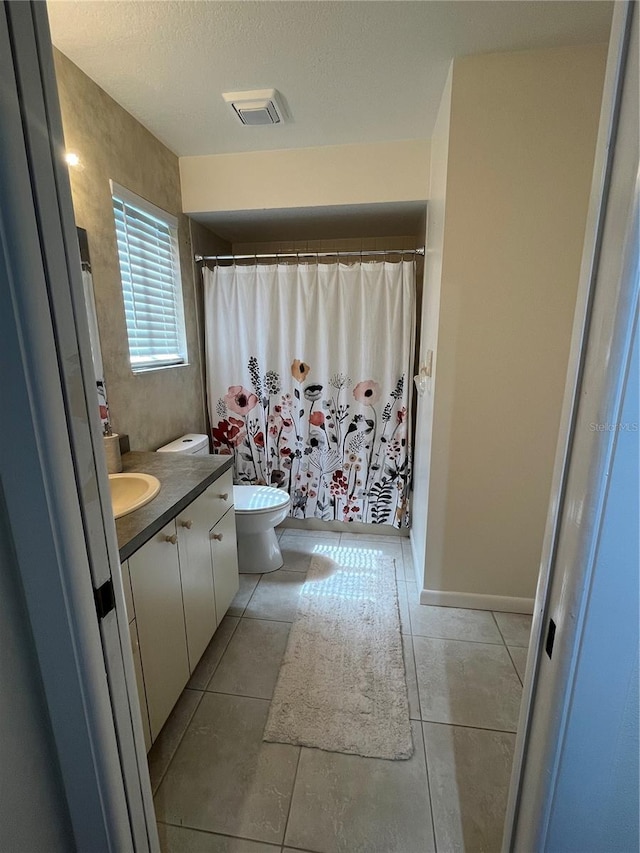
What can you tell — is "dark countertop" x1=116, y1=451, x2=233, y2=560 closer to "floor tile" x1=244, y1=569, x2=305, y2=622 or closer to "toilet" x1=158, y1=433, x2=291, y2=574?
"toilet" x1=158, y1=433, x2=291, y2=574

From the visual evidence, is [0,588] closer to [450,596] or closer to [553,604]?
[553,604]

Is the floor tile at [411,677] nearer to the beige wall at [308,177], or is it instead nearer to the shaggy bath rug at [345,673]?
the shaggy bath rug at [345,673]

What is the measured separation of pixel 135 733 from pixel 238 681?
882 millimetres

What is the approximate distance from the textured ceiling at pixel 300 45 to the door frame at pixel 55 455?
1.14 meters

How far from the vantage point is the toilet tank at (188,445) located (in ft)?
6.86

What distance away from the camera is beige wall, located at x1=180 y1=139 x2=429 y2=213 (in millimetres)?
2113

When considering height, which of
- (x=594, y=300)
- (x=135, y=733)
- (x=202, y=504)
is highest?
→ (x=594, y=300)

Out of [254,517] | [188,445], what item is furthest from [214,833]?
[188,445]

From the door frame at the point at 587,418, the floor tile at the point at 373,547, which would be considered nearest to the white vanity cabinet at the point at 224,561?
the floor tile at the point at 373,547

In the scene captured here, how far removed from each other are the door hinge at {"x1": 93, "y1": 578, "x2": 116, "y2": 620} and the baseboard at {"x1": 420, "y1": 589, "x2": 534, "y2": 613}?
5.60ft

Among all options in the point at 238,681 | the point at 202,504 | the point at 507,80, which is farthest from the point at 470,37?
the point at 238,681

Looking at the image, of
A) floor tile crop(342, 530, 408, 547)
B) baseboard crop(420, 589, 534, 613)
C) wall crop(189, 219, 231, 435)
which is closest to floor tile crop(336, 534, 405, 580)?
floor tile crop(342, 530, 408, 547)

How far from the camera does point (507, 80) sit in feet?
4.92

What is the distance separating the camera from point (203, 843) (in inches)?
42.5
